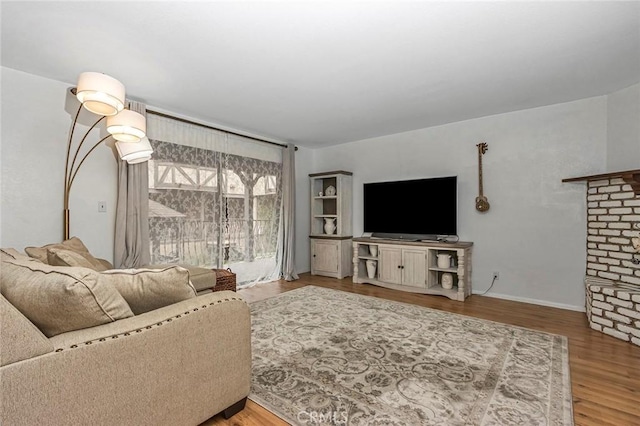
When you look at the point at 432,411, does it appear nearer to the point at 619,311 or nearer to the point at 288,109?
the point at 619,311

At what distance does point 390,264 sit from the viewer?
4391 millimetres

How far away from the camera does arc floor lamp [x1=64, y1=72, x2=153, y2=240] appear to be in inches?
72.8

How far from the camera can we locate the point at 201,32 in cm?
208

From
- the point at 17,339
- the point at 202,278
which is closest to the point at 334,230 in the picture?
the point at 202,278

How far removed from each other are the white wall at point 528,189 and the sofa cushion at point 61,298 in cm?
404

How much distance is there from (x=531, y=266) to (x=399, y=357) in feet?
8.20

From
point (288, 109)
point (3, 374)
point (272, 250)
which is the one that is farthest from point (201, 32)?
point (272, 250)

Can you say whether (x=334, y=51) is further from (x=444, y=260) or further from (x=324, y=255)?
(x=324, y=255)

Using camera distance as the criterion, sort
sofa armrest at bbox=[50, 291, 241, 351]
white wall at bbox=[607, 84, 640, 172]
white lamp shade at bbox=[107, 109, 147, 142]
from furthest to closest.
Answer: white wall at bbox=[607, 84, 640, 172] < white lamp shade at bbox=[107, 109, 147, 142] < sofa armrest at bbox=[50, 291, 241, 351]

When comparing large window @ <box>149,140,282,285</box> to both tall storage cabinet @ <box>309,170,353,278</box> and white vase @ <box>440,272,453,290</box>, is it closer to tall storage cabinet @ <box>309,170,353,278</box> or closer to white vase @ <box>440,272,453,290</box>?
tall storage cabinet @ <box>309,170,353,278</box>

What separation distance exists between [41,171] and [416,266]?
435cm

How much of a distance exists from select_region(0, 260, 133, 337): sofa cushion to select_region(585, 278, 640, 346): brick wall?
372cm

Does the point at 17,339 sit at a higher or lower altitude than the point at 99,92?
lower

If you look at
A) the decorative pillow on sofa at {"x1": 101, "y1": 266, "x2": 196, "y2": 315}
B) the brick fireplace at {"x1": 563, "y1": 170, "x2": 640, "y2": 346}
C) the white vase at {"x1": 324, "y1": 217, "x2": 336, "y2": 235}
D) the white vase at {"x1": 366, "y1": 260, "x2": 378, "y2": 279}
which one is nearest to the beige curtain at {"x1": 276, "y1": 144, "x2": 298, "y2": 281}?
the white vase at {"x1": 324, "y1": 217, "x2": 336, "y2": 235}
